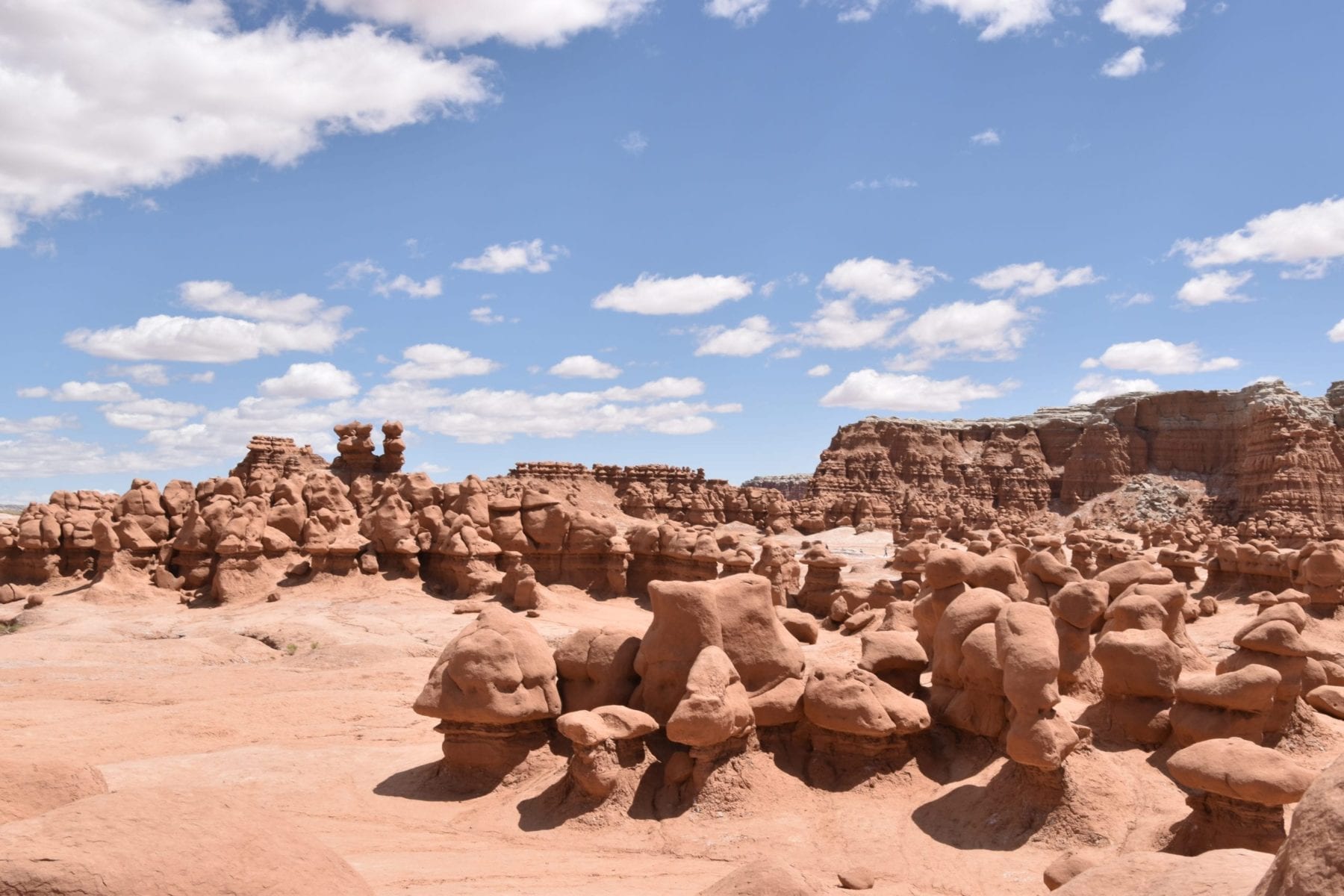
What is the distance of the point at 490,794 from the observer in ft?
30.8

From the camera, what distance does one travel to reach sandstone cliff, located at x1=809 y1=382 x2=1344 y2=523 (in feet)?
201

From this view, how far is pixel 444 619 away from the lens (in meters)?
18.7

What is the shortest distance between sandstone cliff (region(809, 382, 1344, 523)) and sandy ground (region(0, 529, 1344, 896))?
5094 centimetres

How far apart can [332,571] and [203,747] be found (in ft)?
33.1

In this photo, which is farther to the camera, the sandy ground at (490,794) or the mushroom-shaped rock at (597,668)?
the mushroom-shaped rock at (597,668)

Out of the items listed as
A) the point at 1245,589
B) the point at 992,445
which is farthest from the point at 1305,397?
the point at 1245,589

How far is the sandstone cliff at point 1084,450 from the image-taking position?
201 ft

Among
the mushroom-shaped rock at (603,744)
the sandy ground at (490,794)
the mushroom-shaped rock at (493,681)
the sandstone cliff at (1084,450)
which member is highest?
the sandstone cliff at (1084,450)

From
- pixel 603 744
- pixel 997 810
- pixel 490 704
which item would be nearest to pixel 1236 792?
pixel 997 810

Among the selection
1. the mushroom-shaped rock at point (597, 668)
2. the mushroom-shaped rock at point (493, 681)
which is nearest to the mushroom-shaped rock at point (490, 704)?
the mushroom-shaped rock at point (493, 681)

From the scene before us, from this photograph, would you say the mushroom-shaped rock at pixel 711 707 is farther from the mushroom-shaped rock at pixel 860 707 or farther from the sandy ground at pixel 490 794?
the mushroom-shaped rock at pixel 860 707

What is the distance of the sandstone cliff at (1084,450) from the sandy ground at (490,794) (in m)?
50.9

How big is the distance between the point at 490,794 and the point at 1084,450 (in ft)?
247

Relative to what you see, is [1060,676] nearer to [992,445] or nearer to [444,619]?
[444,619]
